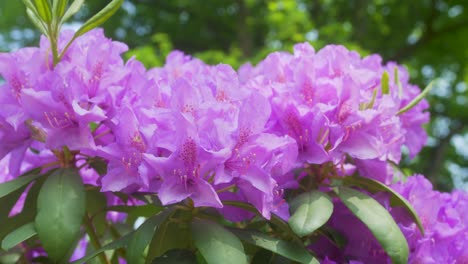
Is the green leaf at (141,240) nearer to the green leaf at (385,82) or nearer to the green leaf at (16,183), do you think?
the green leaf at (16,183)

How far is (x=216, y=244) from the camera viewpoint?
3.42 feet

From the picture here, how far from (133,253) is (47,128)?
0.29 meters

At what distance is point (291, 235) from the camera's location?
1.20 metres

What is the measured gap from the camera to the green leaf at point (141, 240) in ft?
3.39

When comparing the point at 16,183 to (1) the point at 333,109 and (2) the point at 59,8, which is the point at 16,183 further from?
(1) the point at 333,109

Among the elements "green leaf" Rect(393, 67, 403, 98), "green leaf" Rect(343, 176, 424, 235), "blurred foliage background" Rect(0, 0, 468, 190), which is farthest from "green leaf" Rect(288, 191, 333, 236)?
"blurred foliage background" Rect(0, 0, 468, 190)

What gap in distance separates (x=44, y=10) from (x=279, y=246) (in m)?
0.62

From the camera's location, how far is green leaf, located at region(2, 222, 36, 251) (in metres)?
1.03

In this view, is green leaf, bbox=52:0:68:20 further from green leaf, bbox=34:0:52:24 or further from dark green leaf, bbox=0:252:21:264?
dark green leaf, bbox=0:252:21:264

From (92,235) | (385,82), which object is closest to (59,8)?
(92,235)

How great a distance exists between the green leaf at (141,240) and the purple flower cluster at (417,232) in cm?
37

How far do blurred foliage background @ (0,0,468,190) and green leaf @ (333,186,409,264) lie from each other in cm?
751

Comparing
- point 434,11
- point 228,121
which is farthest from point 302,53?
point 434,11

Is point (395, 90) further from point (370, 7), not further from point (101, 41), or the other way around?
point (370, 7)
